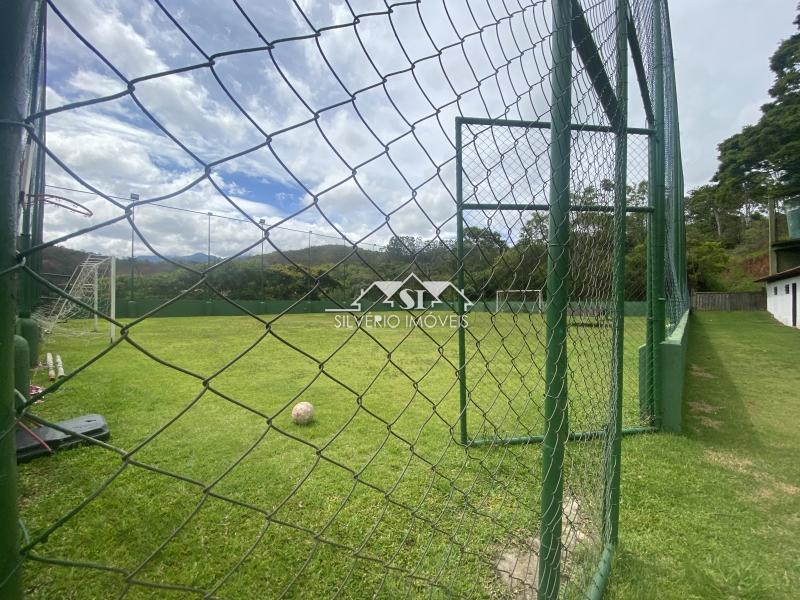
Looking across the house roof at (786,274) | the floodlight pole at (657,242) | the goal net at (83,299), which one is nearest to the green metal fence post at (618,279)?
the floodlight pole at (657,242)

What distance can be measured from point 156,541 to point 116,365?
4.29 metres

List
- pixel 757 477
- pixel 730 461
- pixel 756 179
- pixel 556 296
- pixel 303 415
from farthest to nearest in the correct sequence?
pixel 756 179 < pixel 303 415 < pixel 730 461 < pixel 757 477 < pixel 556 296

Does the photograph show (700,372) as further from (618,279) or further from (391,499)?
(391,499)

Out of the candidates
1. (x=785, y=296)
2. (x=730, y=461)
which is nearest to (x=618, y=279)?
(x=730, y=461)

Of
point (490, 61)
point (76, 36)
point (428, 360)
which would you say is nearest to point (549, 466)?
point (490, 61)

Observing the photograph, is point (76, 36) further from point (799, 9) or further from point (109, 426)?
point (799, 9)

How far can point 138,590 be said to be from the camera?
1.38 meters

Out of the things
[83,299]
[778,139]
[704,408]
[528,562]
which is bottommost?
[528,562]

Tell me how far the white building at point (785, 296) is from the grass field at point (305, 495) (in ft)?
42.7

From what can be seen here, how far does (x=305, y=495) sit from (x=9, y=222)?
1.99 m

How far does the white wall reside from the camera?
41.3 ft

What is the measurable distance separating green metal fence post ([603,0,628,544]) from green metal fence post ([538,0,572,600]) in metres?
0.51

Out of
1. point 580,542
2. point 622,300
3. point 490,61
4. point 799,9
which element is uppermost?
point 799,9

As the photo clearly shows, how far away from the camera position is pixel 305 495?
2.02 meters
